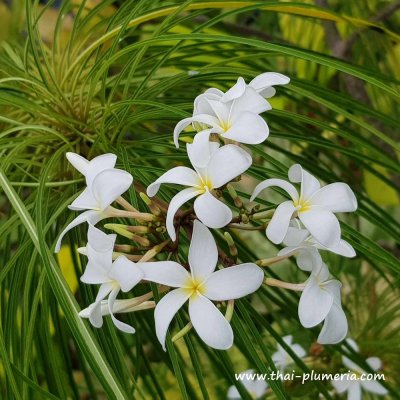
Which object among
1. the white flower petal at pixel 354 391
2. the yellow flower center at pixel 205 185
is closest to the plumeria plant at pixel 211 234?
the yellow flower center at pixel 205 185

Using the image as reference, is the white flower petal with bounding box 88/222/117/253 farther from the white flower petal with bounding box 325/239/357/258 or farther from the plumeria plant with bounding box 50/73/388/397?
the white flower petal with bounding box 325/239/357/258

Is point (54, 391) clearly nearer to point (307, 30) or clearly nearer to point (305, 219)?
point (305, 219)

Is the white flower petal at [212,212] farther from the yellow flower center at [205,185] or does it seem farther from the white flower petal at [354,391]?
the white flower petal at [354,391]

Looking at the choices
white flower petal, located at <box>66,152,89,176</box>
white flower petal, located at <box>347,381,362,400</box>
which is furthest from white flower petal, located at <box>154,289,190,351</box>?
white flower petal, located at <box>347,381,362,400</box>

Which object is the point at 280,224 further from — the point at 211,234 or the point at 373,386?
the point at 373,386

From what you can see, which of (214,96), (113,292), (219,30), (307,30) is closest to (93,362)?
(113,292)

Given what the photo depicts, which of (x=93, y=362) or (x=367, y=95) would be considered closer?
(x=93, y=362)
